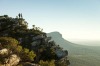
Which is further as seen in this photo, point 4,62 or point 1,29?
point 1,29

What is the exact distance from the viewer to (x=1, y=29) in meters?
106

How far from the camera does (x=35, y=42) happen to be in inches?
3861

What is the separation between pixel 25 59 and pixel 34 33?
2298 centimetres

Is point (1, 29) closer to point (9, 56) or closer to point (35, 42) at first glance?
point (35, 42)

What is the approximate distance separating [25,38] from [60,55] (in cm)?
1780

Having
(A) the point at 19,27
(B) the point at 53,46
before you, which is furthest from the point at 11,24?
(B) the point at 53,46

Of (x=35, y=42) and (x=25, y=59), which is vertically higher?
(x=35, y=42)

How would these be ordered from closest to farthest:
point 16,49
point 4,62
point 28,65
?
point 4,62, point 28,65, point 16,49

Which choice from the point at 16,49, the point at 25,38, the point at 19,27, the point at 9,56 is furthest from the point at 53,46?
the point at 9,56

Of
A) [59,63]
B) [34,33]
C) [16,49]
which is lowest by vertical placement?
[59,63]

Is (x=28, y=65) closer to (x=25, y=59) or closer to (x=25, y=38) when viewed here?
(x=25, y=59)

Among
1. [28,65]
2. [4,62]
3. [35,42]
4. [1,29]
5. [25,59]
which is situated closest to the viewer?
[4,62]

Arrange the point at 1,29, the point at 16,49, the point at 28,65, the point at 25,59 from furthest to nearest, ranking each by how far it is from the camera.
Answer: the point at 1,29 → the point at 25,59 → the point at 16,49 → the point at 28,65

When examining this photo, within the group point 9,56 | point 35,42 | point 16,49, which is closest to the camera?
point 9,56
